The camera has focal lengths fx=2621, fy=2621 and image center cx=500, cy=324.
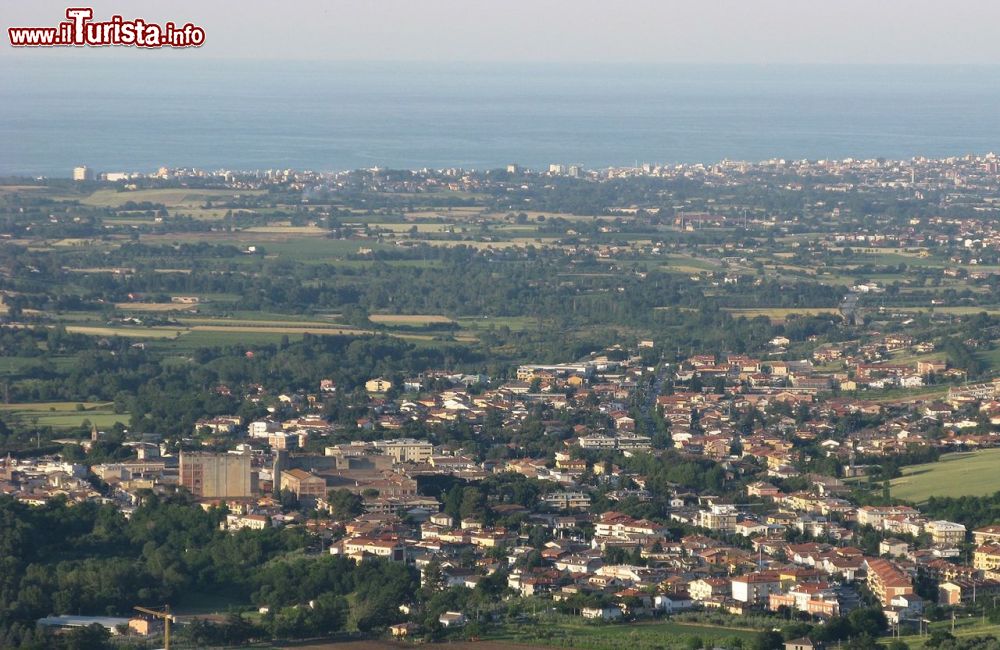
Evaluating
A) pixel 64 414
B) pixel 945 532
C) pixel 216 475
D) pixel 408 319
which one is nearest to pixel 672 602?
pixel 945 532

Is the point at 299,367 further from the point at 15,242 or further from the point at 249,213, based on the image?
the point at 249,213

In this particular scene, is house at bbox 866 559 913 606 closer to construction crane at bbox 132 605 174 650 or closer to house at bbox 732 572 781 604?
house at bbox 732 572 781 604

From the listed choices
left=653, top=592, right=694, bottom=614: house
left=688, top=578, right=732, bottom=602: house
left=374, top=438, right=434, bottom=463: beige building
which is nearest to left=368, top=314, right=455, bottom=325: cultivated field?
left=374, top=438, right=434, bottom=463: beige building

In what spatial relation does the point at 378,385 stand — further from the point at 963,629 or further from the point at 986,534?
the point at 963,629

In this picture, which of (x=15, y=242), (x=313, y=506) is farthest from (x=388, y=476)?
(x=15, y=242)

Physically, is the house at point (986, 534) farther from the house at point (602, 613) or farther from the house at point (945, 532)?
the house at point (602, 613)
